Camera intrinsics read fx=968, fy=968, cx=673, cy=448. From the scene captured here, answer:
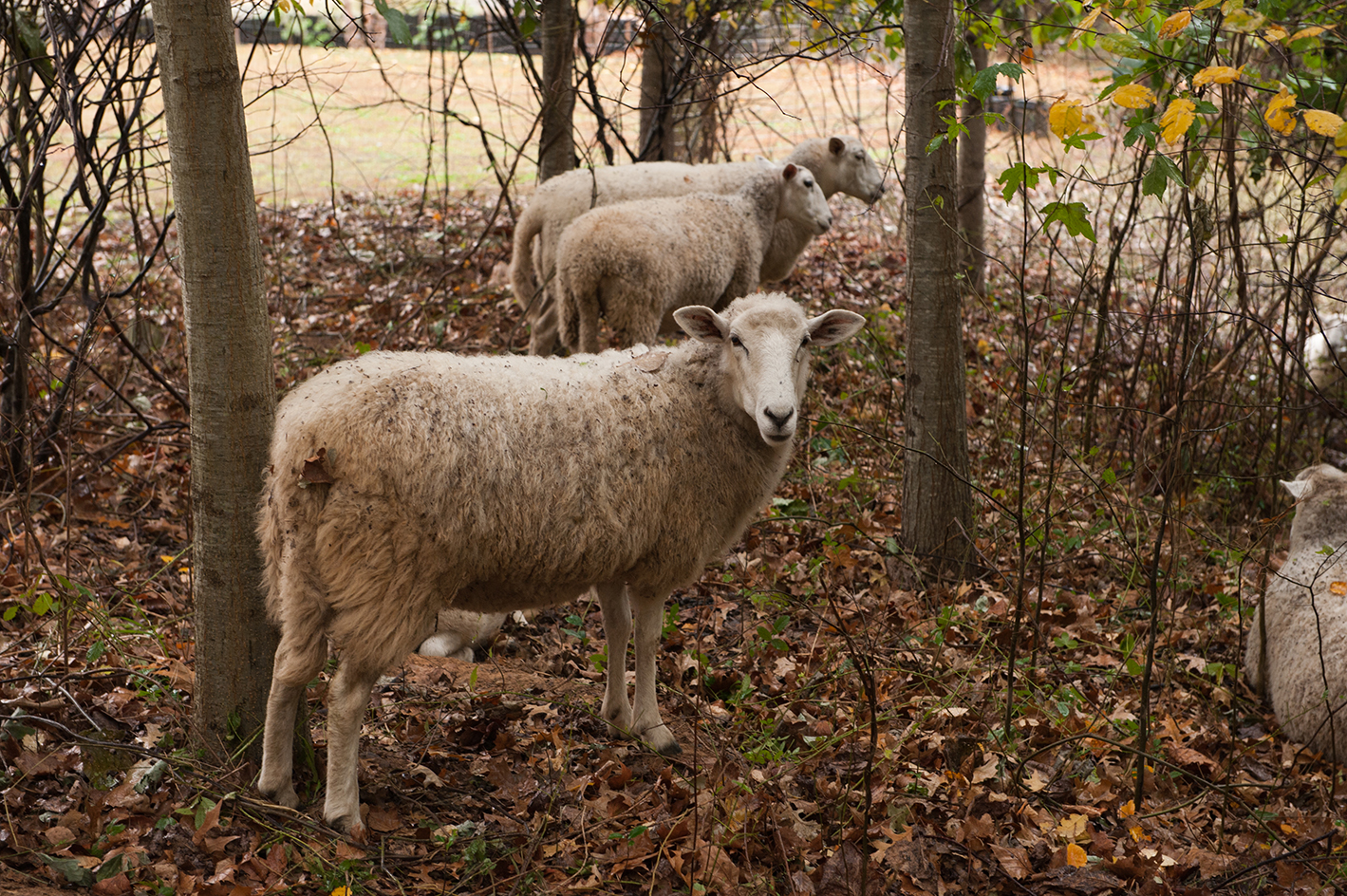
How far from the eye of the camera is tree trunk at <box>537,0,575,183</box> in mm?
7637

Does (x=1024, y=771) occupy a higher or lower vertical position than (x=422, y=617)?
lower

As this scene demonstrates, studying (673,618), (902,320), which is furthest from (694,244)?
(673,618)

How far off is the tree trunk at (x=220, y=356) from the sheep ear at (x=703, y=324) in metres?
1.74

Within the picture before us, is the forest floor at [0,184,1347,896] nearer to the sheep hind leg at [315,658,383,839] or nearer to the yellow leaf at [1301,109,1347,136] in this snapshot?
the sheep hind leg at [315,658,383,839]

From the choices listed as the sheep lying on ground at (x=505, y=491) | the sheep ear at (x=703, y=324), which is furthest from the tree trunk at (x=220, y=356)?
the sheep ear at (x=703, y=324)

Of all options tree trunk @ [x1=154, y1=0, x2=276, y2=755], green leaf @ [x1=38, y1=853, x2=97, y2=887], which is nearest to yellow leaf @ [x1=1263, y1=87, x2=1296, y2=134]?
tree trunk @ [x1=154, y1=0, x2=276, y2=755]

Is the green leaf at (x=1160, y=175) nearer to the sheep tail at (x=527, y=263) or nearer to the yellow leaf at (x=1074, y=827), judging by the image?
the yellow leaf at (x=1074, y=827)

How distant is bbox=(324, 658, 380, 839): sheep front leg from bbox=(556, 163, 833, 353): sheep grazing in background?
421 centimetres

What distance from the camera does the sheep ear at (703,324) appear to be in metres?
4.26

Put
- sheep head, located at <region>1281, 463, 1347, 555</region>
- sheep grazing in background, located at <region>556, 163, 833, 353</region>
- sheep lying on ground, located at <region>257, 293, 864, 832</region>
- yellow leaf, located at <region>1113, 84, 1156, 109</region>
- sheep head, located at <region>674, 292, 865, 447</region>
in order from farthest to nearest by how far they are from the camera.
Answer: sheep grazing in background, located at <region>556, 163, 833, 353</region>, sheep head, located at <region>1281, 463, 1347, 555</region>, sheep head, located at <region>674, 292, 865, 447</region>, sheep lying on ground, located at <region>257, 293, 864, 832</region>, yellow leaf, located at <region>1113, 84, 1156, 109</region>

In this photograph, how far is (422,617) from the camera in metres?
3.41

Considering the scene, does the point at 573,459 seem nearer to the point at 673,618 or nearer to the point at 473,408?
the point at 473,408

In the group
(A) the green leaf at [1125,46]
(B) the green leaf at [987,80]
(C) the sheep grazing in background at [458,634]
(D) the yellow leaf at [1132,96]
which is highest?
(A) the green leaf at [1125,46]

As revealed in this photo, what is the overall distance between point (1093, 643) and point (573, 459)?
9.95ft
